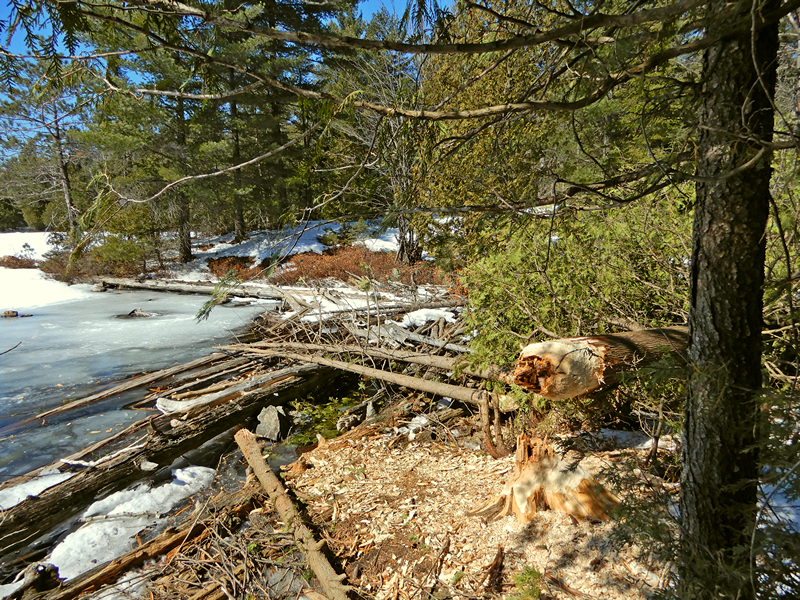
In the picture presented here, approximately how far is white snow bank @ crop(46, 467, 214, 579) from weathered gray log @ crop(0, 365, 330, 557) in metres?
0.20

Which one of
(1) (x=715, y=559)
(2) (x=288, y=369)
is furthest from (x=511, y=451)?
(2) (x=288, y=369)

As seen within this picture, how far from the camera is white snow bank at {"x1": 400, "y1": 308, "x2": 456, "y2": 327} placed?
769cm

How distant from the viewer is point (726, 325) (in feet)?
5.19

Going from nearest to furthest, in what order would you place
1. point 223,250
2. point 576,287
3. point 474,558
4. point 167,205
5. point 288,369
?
1. point 474,558
2. point 576,287
3. point 288,369
4. point 167,205
5. point 223,250

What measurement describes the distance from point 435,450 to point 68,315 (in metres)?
12.8

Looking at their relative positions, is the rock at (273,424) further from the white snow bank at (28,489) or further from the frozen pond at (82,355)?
the white snow bank at (28,489)

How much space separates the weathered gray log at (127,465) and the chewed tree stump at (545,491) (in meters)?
3.73

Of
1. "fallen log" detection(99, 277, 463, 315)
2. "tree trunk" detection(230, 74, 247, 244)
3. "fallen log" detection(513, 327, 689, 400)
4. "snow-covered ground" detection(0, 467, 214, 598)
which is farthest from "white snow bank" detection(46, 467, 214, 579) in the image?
"tree trunk" detection(230, 74, 247, 244)

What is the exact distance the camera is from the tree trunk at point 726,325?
1.43m

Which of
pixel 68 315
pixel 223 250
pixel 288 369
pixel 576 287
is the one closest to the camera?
pixel 576 287

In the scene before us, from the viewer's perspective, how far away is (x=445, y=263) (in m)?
8.95

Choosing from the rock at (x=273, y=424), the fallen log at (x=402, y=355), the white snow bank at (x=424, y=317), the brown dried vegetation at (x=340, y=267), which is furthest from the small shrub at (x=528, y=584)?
the brown dried vegetation at (x=340, y=267)

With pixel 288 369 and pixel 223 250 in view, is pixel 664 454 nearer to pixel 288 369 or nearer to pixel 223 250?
pixel 288 369

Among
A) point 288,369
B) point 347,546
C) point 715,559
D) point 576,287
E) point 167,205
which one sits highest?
point 167,205
